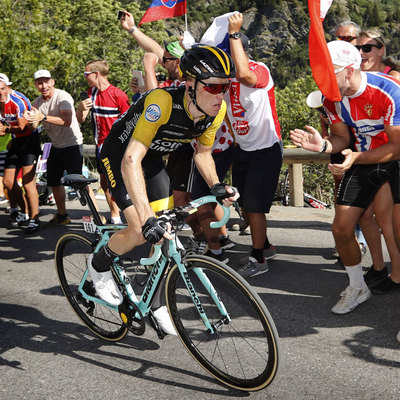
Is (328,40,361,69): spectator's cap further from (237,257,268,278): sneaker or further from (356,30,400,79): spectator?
(237,257,268,278): sneaker

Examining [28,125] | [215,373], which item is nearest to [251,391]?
[215,373]

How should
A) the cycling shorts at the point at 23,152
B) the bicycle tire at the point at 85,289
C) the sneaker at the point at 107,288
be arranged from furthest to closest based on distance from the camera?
the cycling shorts at the point at 23,152 → the bicycle tire at the point at 85,289 → the sneaker at the point at 107,288

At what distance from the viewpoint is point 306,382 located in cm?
334

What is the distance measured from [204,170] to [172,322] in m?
1.12

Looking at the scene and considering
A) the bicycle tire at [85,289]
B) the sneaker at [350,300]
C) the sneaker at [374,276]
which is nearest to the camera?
the bicycle tire at [85,289]

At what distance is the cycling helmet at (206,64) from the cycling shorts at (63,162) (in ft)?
15.9

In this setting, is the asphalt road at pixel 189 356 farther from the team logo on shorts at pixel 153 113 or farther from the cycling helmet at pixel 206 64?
the cycling helmet at pixel 206 64

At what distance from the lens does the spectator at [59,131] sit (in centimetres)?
763

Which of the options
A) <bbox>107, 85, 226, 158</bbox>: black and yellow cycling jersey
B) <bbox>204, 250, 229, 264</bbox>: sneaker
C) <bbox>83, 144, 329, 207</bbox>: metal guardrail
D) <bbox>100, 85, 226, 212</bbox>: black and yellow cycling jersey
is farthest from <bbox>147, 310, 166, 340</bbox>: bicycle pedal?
<bbox>83, 144, 329, 207</bbox>: metal guardrail

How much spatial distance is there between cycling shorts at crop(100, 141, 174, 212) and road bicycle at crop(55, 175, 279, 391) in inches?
9.0

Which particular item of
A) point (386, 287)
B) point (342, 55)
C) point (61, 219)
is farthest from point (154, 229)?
point (61, 219)

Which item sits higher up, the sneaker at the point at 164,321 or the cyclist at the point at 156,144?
the cyclist at the point at 156,144

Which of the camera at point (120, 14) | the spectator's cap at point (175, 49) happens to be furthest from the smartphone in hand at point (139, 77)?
the camera at point (120, 14)

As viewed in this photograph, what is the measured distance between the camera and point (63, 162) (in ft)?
25.7
